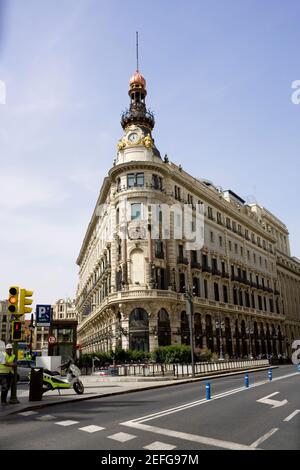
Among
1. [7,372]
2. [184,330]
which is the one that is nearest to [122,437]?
[7,372]

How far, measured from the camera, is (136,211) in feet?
142

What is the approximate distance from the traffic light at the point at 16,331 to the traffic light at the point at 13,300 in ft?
1.44

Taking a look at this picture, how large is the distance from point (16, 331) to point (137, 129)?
37.1 m

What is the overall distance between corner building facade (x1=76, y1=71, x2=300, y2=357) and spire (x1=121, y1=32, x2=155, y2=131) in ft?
0.42

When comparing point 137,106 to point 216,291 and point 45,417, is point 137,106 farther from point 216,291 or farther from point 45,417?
point 45,417

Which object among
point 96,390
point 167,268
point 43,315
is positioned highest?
point 167,268

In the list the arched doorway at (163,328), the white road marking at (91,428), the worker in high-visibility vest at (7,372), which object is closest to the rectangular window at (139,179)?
the arched doorway at (163,328)

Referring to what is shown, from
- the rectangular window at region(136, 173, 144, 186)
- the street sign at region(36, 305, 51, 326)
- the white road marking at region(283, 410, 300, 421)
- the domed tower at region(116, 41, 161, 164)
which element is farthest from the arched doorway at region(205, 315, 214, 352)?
the white road marking at region(283, 410, 300, 421)

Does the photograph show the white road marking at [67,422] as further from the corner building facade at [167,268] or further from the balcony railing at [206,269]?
the balcony railing at [206,269]

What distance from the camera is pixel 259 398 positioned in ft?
46.8

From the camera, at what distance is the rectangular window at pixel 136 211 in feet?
141
